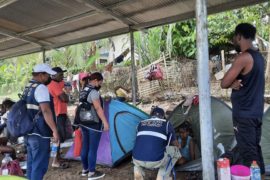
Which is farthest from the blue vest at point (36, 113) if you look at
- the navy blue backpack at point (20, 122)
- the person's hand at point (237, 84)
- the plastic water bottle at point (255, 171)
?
the plastic water bottle at point (255, 171)

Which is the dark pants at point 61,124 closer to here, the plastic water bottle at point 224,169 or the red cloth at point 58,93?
the red cloth at point 58,93

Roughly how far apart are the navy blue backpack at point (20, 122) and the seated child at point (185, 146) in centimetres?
205

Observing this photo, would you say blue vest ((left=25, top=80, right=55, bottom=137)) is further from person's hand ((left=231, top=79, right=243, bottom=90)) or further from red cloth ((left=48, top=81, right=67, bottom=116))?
person's hand ((left=231, top=79, right=243, bottom=90))

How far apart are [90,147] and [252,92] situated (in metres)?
2.33

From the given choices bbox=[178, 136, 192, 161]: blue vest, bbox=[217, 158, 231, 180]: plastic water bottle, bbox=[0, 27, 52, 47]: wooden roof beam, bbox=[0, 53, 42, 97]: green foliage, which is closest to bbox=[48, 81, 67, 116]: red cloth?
bbox=[178, 136, 192, 161]: blue vest

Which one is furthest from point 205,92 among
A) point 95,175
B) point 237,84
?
point 95,175

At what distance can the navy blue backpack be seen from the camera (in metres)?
3.36

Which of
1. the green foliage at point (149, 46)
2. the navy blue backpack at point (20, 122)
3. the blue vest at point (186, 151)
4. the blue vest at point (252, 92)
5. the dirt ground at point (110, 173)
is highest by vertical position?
the green foliage at point (149, 46)

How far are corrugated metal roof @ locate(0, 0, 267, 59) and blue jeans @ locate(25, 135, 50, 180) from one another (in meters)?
2.21

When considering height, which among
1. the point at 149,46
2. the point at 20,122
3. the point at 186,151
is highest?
the point at 149,46

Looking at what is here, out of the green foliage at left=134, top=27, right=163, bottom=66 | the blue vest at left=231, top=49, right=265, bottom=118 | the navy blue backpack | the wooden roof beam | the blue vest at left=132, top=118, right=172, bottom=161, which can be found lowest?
the blue vest at left=132, top=118, right=172, bottom=161

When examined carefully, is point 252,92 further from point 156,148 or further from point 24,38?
point 24,38

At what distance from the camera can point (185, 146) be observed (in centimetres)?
440

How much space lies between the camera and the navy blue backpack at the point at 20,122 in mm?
3359
